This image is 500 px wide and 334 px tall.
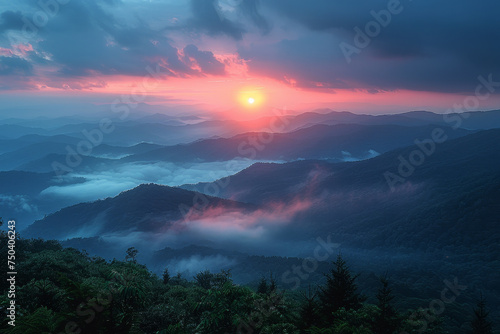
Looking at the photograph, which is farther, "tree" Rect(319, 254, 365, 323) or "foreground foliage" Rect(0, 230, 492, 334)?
"tree" Rect(319, 254, 365, 323)

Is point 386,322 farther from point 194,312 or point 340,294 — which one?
point 194,312

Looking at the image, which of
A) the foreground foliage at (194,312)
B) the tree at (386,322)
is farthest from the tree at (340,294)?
the tree at (386,322)

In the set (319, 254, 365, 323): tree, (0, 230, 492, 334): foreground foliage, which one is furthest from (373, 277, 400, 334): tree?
(319, 254, 365, 323): tree

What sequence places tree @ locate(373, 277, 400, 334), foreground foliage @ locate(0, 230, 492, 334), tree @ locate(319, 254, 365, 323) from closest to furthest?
Result: foreground foliage @ locate(0, 230, 492, 334), tree @ locate(373, 277, 400, 334), tree @ locate(319, 254, 365, 323)

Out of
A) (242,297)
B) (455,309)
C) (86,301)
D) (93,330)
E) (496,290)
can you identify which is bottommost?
(496,290)

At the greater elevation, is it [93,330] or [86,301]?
[86,301]

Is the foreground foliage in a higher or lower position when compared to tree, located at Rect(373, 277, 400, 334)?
higher

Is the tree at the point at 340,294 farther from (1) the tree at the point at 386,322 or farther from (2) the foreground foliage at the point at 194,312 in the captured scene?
(1) the tree at the point at 386,322

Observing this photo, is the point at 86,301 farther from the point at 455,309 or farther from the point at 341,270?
the point at 455,309

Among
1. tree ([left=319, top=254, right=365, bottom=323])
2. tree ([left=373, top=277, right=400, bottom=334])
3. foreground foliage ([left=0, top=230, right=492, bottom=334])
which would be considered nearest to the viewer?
→ foreground foliage ([left=0, top=230, right=492, bottom=334])

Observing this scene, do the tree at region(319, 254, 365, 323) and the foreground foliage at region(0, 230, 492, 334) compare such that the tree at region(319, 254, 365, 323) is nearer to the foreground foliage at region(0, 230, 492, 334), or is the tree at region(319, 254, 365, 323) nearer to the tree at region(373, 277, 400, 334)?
the foreground foliage at region(0, 230, 492, 334)

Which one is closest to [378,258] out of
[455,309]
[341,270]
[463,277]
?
[463,277]
